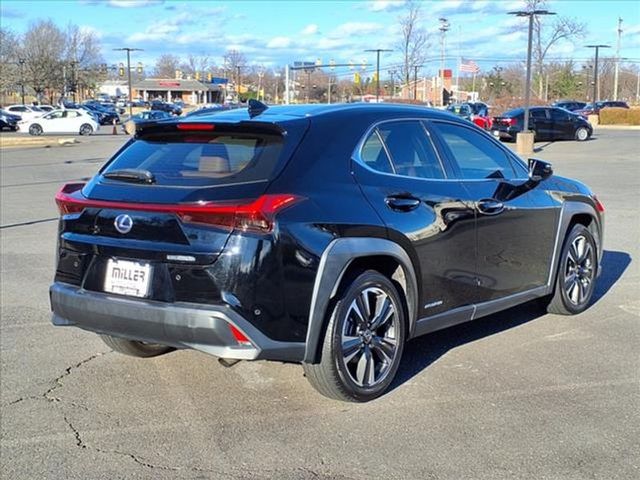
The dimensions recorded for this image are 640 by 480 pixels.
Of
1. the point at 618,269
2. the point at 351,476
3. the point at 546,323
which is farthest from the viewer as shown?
the point at 618,269

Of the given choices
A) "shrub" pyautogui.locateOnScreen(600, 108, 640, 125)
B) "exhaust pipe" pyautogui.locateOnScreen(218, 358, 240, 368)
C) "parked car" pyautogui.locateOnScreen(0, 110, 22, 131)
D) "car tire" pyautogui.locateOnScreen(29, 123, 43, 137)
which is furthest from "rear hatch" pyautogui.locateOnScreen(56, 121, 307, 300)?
"parked car" pyautogui.locateOnScreen(0, 110, 22, 131)

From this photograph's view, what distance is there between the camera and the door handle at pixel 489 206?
5148mm

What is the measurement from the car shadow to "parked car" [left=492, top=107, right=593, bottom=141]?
2553cm

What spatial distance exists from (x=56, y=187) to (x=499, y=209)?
14.1 metres

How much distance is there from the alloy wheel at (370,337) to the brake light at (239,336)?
0.61 m

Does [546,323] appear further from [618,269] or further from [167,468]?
[167,468]

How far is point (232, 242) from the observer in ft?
12.6

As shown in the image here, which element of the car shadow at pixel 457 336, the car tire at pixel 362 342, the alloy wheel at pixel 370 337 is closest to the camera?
the car tire at pixel 362 342

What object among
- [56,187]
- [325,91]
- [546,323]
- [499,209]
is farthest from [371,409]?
[325,91]

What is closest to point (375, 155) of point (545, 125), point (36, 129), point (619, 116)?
point (545, 125)

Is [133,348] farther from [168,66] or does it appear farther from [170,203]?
[168,66]

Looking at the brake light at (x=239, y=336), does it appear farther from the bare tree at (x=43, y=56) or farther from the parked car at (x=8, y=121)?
the bare tree at (x=43, y=56)

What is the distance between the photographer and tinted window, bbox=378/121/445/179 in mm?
4742

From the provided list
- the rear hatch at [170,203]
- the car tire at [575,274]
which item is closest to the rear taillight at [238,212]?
the rear hatch at [170,203]
